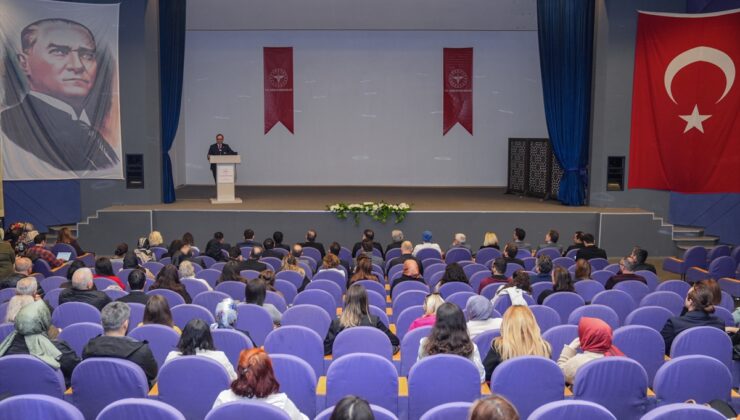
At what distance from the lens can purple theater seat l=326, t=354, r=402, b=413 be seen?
155 inches

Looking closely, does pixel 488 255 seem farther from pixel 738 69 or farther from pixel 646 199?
pixel 738 69

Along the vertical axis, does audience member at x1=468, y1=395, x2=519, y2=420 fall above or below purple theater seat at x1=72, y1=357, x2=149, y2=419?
above

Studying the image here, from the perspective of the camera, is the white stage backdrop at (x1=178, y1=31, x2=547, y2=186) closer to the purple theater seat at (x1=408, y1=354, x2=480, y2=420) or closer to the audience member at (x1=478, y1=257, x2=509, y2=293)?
the audience member at (x1=478, y1=257, x2=509, y2=293)

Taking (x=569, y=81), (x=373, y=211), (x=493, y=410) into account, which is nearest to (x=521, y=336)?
(x=493, y=410)

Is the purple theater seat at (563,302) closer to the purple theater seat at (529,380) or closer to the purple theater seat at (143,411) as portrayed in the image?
the purple theater seat at (529,380)

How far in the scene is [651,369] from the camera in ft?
16.2

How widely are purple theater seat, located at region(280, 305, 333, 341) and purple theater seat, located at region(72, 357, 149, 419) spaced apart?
1670 millimetres

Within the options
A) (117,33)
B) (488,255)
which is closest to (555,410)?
(488,255)

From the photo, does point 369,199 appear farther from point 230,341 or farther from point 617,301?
point 230,341

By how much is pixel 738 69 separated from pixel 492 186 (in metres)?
7.05

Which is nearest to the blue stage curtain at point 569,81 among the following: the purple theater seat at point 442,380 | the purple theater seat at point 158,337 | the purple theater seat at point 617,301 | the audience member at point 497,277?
the audience member at point 497,277

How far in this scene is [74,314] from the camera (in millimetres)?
5516

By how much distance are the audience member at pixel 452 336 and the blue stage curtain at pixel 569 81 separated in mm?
9722

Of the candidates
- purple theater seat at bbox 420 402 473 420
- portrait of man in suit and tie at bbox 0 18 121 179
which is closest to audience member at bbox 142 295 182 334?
purple theater seat at bbox 420 402 473 420
